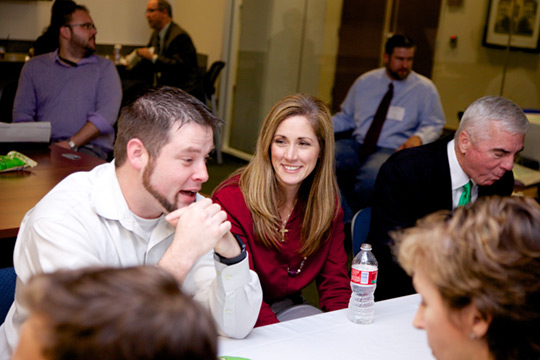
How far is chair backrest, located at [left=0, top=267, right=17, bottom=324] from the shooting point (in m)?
1.76

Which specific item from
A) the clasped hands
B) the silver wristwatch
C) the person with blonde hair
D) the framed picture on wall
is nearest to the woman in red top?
the clasped hands

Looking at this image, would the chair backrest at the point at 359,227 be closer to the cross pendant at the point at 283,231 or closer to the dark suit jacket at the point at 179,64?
the cross pendant at the point at 283,231

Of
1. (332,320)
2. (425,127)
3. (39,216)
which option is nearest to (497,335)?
(332,320)

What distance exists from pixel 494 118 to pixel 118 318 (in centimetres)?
227

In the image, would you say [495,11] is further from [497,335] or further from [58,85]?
[497,335]

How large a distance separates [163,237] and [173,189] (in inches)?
5.6

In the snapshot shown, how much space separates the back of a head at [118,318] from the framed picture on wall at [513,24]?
4638mm

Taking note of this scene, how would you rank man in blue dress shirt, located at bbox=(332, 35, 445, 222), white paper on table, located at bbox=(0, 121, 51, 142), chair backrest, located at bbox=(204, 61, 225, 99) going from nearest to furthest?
white paper on table, located at bbox=(0, 121, 51, 142), man in blue dress shirt, located at bbox=(332, 35, 445, 222), chair backrest, located at bbox=(204, 61, 225, 99)

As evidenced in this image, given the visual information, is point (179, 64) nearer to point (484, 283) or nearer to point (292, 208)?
point (292, 208)

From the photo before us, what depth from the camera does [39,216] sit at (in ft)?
5.21

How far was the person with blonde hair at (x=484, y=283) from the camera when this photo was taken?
1.05 meters

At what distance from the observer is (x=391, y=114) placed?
4.83m

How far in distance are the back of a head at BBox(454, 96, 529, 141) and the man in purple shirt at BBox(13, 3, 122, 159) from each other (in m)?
2.35

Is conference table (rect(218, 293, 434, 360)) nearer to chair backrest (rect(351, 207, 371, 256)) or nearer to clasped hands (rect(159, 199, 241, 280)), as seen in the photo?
clasped hands (rect(159, 199, 241, 280))
